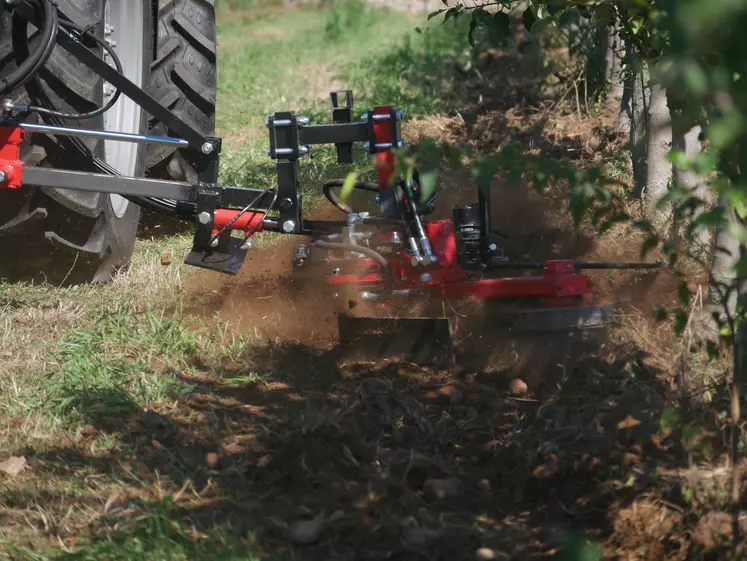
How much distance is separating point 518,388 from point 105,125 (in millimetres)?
2243

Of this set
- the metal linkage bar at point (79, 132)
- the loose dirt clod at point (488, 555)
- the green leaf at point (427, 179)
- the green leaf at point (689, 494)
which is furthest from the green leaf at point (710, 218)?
the metal linkage bar at point (79, 132)

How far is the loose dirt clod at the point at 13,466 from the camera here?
2611 mm

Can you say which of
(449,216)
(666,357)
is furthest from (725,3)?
(449,216)

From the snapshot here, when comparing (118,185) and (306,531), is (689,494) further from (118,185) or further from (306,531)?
(118,185)

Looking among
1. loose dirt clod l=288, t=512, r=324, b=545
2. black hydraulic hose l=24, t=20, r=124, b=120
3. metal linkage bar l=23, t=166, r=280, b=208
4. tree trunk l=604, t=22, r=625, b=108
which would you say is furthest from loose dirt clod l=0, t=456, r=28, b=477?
tree trunk l=604, t=22, r=625, b=108

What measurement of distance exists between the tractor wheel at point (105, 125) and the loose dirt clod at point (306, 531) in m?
1.75

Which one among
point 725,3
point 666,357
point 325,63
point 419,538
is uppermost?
point 325,63

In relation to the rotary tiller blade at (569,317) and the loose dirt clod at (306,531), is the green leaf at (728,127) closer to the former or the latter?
the loose dirt clod at (306,531)

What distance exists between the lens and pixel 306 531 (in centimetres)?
223

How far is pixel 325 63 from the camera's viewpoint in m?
8.62

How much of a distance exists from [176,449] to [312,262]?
1.02 meters

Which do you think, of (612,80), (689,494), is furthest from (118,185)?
(612,80)

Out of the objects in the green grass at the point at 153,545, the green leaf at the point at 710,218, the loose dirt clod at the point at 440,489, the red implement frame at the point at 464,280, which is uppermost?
the green leaf at the point at 710,218

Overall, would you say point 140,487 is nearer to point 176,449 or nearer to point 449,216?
point 176,449
